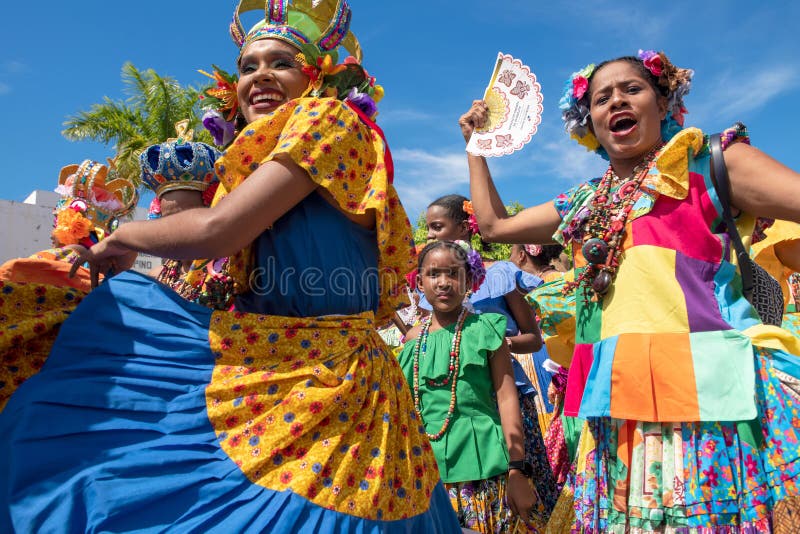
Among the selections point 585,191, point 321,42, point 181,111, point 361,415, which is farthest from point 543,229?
point 181,111

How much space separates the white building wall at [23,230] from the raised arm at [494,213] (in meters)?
18.1

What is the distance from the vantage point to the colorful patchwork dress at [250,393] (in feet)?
5.36

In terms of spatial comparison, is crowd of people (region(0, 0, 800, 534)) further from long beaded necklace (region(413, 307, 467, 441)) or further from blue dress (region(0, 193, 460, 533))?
long beaded necklace (region(413, 307, 467, 441))

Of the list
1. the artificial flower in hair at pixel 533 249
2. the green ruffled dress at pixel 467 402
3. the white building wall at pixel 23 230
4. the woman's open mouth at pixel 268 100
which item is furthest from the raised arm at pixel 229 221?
the white building wall at pixel 23 230

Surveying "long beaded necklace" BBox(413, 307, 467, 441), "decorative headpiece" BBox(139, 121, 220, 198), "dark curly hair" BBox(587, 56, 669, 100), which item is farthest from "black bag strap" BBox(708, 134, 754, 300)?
A: "decorative headpiece" BBox(139, 121, 220, 198)

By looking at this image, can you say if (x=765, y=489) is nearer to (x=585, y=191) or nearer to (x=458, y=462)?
(x=585, y=191)

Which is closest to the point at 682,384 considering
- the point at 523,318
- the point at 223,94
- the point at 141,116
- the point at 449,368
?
the point at 449,368

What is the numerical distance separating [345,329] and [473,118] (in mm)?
1566

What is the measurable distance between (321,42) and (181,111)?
19.8 m

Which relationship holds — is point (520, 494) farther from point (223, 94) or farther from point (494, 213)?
point (223, 94)

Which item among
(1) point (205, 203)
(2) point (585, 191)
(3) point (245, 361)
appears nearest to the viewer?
(3) point (245, 361)

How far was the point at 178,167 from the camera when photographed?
126 inches

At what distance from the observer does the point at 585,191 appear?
116 inches

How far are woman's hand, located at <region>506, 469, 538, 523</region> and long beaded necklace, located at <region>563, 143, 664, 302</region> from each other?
4.32 feet
